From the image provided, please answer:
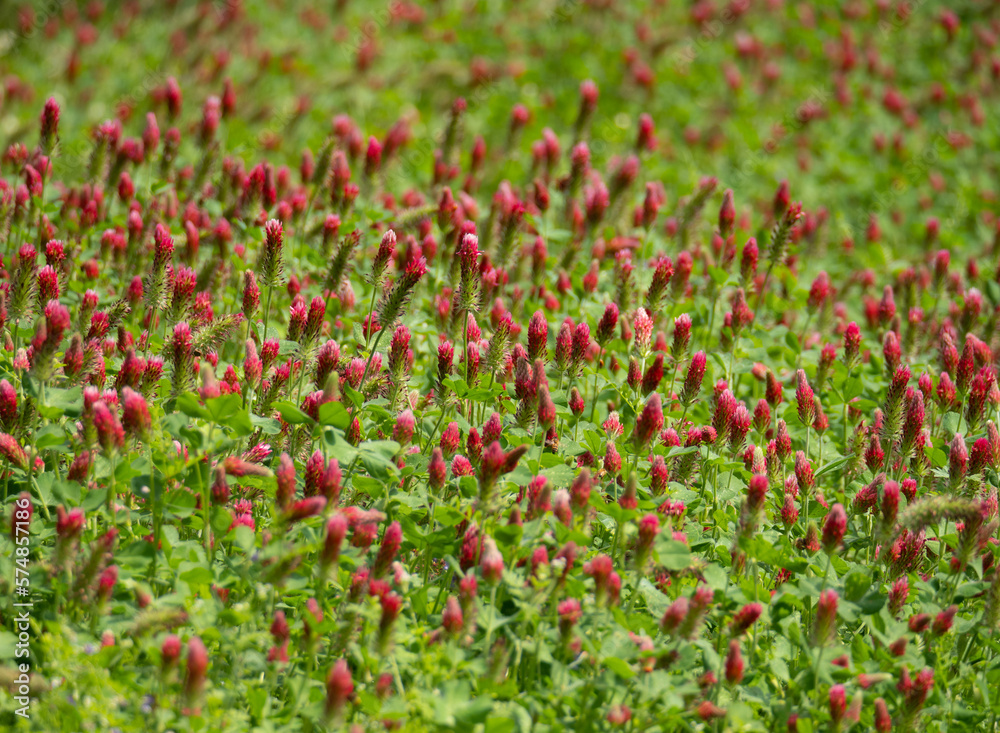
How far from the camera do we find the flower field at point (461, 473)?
279 cm

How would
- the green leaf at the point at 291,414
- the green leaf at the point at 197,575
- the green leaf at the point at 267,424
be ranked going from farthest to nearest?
the green leaf at the point at 267,424 < the green leaf at the point at 291,414 < the green leaf at the point at 197,575

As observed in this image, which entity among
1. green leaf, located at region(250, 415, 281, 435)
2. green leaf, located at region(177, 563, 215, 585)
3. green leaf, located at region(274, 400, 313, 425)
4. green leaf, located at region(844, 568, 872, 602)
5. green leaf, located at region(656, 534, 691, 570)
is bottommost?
green leaf, located at region(844, 568, 872, 602)

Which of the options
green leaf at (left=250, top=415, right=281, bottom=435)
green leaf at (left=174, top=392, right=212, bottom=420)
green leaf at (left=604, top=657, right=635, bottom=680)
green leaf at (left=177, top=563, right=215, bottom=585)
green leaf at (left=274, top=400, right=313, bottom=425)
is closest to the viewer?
green leaf at (left=604, top=657, right=635, bottom=680)

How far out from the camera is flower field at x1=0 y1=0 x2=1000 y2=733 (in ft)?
9.14

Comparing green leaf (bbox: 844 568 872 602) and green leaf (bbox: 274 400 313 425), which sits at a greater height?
green leaf (bbox: 274 400 313 425)

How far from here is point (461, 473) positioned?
341 centimetres

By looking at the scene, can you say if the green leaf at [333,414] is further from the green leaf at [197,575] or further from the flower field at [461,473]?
the green leaf at [197,575]

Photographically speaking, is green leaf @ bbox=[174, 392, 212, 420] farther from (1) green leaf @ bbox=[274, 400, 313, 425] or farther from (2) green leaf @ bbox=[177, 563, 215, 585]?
(2) green leaf @ bbox=[177, 563, 215, 585]

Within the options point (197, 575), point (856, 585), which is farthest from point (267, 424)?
point (856, 585)

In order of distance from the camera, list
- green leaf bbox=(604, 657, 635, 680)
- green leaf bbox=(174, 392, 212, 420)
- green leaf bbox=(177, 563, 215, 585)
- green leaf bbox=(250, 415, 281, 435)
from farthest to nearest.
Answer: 1. green leaf bbox=(250, 415, 281, 435)
2. green leaf bbox=(174, 392, 212, 420)
3. green leaf bbox=(177, 563, 215, 585)
4. green leaf bbox=(604, 657, 635, 680)

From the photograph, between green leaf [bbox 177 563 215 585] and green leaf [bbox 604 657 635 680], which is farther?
green leaf [bbox 177 563 215 585]

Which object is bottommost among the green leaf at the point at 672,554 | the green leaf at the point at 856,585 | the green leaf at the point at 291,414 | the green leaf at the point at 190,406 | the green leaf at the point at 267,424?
the green leaf at the point at 856,585

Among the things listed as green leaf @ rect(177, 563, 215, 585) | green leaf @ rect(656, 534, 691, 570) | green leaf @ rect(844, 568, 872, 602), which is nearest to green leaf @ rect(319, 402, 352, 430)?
green leaf @ rect(177, 563, 215, 585)

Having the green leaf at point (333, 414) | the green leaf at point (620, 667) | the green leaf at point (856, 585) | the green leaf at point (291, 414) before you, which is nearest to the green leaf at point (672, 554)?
the green leaf at point (620, 667)
